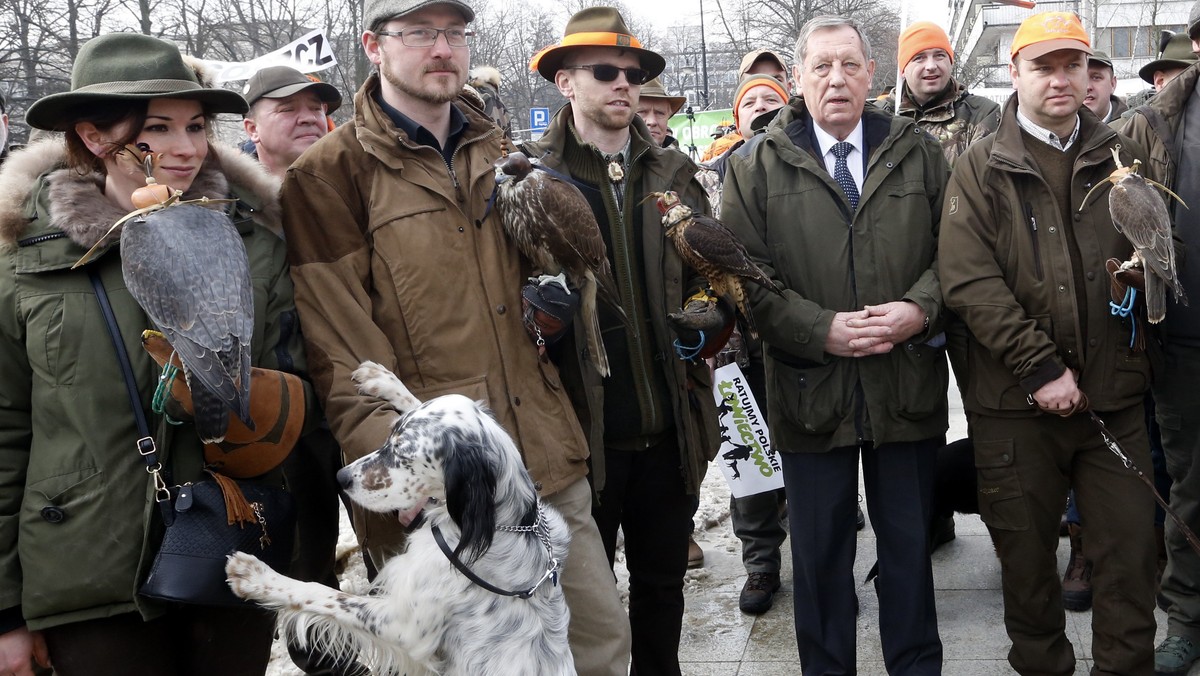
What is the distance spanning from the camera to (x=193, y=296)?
2.71 m

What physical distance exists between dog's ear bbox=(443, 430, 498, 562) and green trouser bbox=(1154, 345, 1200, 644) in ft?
10.8

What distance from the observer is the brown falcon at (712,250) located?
397 centimetres

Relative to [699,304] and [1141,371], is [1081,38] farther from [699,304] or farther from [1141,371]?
[699,304]

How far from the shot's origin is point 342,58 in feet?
137

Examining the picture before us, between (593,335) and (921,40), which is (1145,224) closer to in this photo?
(593,335)

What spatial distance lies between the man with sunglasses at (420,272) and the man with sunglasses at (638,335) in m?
0.62

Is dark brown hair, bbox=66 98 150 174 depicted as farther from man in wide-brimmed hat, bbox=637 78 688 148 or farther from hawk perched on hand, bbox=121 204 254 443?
man in wide-brimmed hat, bbox=637 78 688 148

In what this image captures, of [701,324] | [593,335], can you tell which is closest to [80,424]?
[593,335]

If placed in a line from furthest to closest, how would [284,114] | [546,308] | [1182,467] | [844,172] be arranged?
[284,114] < [1182,467] < [844,172] < [546,308]

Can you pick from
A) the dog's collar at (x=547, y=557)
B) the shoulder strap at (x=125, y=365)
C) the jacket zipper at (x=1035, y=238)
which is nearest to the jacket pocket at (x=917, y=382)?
the jacket zipper at (x=1035, y=238)

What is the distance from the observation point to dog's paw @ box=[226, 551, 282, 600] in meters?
2.83

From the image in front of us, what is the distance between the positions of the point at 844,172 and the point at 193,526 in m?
3.01

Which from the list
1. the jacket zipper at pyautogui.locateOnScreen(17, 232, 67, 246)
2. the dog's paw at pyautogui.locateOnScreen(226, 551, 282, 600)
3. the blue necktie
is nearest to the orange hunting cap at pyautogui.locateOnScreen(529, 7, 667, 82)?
the blue necktie

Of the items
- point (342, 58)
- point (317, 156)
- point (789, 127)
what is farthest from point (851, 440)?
point (342, 58)
